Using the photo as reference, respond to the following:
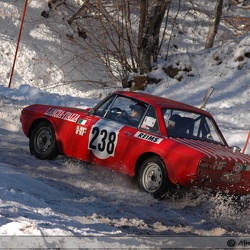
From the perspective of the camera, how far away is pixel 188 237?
686 cm

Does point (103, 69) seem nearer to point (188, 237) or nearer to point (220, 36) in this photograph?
point (220, 36)

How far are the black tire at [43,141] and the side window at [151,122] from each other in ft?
5.62

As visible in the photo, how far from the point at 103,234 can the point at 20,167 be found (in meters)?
3.97

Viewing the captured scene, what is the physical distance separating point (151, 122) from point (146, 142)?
1.56 feet

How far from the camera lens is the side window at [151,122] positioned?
9812 millimetres

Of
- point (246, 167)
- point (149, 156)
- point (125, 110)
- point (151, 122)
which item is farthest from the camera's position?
point (125, 110)

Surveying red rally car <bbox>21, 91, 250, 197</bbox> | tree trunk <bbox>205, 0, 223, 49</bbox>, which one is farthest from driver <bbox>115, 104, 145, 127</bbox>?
tree trunk <bbox>205, 0, 223, 49</bbox>

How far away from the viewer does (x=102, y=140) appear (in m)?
10.1

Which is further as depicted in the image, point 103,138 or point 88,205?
point 103,138

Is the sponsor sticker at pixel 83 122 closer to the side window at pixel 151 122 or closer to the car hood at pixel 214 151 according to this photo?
the side window at pixel 151 122

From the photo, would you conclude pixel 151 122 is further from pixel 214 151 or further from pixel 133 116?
pixel 214 151

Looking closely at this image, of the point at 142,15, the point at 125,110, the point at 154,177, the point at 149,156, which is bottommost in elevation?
the point at 154,177

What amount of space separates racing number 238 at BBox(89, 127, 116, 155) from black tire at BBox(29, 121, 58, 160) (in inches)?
35.4

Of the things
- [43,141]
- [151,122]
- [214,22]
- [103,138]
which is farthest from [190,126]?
[214,22]
